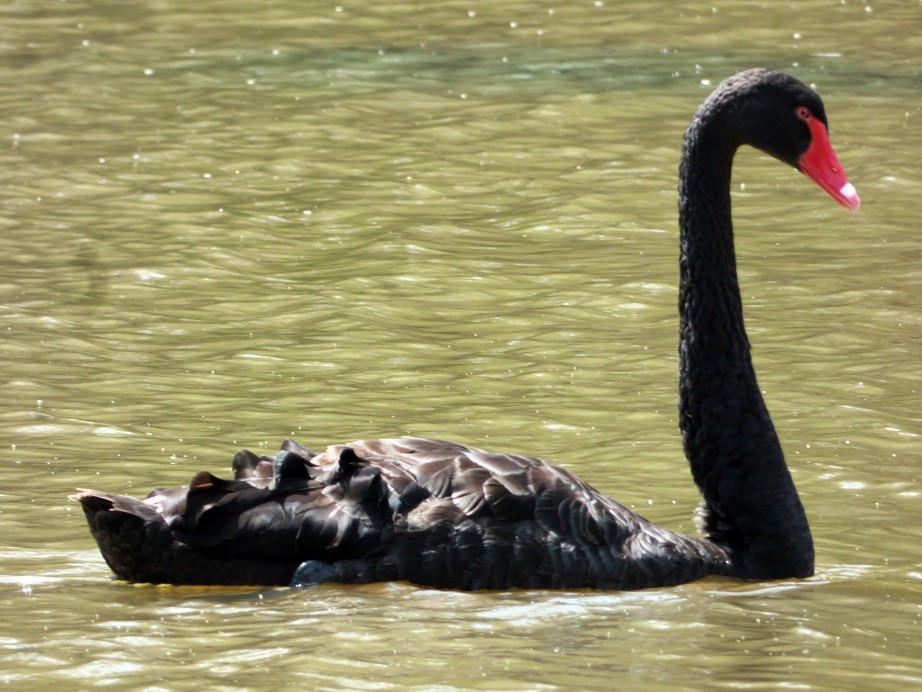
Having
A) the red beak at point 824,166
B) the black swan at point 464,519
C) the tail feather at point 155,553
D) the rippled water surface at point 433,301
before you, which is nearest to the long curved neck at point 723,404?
the black swan at point 464,519

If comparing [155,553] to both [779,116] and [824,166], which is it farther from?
[824,166]

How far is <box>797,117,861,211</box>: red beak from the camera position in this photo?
696 cm

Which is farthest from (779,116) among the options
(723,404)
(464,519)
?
(464,519)

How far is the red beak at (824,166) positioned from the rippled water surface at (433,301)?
1211 millimetres

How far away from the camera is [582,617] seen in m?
5.75

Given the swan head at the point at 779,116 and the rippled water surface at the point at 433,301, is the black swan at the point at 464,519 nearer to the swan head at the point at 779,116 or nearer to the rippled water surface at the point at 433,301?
the rippled water surface at the point at 433,301

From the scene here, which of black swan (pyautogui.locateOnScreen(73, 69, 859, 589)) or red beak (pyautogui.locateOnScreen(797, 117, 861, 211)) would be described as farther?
red beak (pyautogui.locateOnScreen(797, 117, 861, 211))

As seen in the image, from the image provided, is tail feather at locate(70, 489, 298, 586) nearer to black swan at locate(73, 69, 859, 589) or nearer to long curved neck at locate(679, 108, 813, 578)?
black swan at locate(73, 69, 859, 589)

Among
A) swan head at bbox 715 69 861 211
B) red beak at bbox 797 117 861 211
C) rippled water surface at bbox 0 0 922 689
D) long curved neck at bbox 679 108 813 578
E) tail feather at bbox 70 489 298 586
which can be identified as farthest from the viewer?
red beak at bbox 797 117 861 211

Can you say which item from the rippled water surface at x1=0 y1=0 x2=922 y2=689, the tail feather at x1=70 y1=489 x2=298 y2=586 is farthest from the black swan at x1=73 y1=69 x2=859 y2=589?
the rippled water surface at x1=0 y1=0 x2=922 y2=689

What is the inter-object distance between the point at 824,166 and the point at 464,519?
7.09 ft

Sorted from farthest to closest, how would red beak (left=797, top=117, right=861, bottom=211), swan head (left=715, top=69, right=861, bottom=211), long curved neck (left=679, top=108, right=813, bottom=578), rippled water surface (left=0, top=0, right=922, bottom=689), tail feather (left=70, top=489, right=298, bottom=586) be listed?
red beak (left=797, top=117, right=861, bottom=211), swan head (left=715, top=69, right=861, bottom=211), long curved neck (left=679, top=108, right=813, bottom=578), tail feather (left=70, top=489, right=298, bottom=586), rippled water surface (left=0, top=0, right=922, bottom=689)

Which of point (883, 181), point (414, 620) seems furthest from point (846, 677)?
point (883, 181)

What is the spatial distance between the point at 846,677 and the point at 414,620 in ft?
4.38
